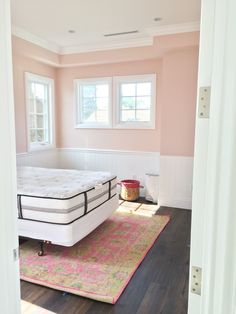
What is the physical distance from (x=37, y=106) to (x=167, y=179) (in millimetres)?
2888

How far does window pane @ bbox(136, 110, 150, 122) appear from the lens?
4.92 meters

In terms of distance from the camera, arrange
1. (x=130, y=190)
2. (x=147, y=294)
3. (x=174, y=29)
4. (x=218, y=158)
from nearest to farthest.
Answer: (x=218, y=158), (x=147, y=294), (x=174, y=29), (x=130, y=190)

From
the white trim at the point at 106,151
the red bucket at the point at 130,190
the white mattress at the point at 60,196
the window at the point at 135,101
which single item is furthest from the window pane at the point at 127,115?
the white mattress at the point at 60,196

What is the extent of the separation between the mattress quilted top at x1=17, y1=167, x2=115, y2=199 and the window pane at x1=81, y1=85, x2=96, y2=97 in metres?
2.21

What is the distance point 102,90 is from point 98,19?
1.67m

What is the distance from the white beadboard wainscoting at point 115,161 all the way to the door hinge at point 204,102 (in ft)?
13.8

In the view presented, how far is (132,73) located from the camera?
191 inches

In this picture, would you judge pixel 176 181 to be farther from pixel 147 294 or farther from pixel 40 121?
pixel 40 121

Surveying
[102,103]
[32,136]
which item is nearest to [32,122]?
[32,136]

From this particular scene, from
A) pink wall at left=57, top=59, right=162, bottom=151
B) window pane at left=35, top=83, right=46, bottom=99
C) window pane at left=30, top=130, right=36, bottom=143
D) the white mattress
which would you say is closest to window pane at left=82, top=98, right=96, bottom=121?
pink wall at left=57, top=59, right=162, bottom=151

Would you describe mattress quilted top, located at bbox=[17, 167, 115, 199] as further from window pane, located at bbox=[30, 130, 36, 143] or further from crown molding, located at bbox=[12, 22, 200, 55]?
crown molding, located at bbox=[12, 22, 200, 55]

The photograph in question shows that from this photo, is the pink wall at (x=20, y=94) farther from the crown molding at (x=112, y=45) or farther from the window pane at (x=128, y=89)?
the window pane at (x=128, y=89)

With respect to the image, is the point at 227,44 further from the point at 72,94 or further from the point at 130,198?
the point at 72,94

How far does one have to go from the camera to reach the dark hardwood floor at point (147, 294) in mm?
1967
